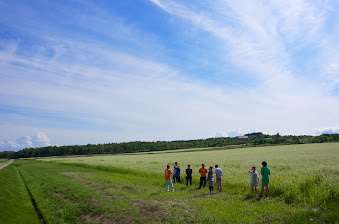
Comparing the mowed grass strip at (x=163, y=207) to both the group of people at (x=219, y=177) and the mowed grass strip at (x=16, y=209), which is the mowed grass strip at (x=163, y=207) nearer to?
the mowed grass strip at (x=16, y=209)

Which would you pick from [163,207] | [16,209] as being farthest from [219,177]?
[16,209]

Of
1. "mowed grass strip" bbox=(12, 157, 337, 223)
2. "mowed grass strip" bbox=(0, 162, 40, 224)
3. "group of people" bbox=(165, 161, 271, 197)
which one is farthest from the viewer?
"group of people" bbox=(165, 161, 271, 197)

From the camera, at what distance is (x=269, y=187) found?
15.4 metres

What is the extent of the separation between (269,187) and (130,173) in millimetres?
18143

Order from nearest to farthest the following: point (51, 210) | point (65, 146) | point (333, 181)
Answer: point (51, 210) < point (333, 181) < point (65, 146)

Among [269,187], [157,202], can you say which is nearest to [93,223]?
[157,202]

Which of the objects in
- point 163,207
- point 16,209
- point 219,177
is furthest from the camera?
point 219,177

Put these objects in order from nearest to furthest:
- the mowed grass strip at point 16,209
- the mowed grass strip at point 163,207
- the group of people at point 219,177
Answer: the mowed grass strip at point 163,207, the mowed grass strip at point 16,209, the group of people at point 219,177

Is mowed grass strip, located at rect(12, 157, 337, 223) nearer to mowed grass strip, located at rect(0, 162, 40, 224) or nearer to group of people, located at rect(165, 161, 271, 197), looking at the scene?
mowed grass strip, located at rect(0, 162, 40, 224)

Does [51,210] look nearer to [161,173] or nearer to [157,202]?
[157,202]

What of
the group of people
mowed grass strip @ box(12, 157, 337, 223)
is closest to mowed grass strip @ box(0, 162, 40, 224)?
mowed grass strip @ box(12, 157, 337, 223)

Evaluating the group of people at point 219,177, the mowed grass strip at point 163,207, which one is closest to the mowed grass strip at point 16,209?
the mowed grass strip at point 163,207

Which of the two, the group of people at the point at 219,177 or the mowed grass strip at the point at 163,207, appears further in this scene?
the group of people at the point at 219,177

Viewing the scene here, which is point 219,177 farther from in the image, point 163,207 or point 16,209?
point 16,209
